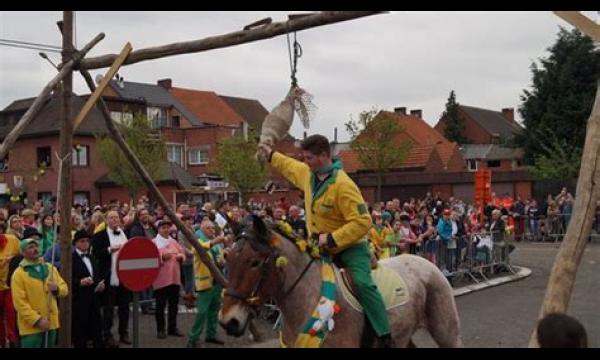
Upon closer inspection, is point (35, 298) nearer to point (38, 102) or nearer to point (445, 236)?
point (38, 102)

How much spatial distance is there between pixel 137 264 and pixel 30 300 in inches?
72.7

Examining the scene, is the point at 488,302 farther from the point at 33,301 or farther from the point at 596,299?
the point at 33,301

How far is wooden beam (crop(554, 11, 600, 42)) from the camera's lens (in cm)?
586

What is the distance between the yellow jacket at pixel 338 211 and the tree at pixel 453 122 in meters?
86.7

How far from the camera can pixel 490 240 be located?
66.3ft

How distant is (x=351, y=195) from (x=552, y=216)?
86.8ft

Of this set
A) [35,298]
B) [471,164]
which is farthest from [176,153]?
[35,298]

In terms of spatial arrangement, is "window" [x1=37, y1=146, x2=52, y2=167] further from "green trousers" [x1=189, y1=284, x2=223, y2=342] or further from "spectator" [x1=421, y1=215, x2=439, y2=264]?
"green trousers" [x1=189, y1=284, x2=223, y2=342]

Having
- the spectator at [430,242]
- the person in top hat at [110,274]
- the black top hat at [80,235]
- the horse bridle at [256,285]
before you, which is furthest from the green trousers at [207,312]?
the spectator at [430,242]

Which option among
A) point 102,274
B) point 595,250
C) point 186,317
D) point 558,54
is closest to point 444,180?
point 558,54

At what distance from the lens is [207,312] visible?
1198 cm

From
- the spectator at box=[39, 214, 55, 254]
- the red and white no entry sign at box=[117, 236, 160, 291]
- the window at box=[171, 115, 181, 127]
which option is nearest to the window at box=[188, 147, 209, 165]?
the window at box=[171, 115, 181, 127]

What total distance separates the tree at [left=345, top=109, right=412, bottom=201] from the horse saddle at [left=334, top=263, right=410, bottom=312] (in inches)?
1563

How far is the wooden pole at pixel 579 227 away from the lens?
546 cm
